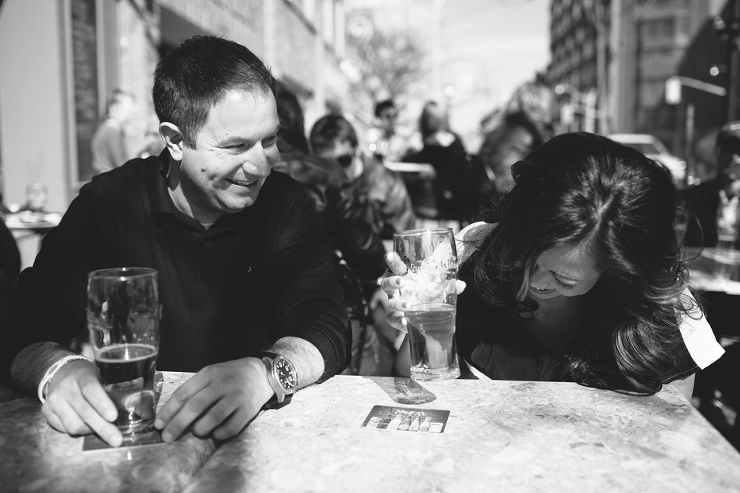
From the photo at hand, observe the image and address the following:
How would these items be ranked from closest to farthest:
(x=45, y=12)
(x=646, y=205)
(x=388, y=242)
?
(x=646, y=205) < (x=388, y=242) < (x=45, y=12)

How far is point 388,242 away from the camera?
4.94 meters

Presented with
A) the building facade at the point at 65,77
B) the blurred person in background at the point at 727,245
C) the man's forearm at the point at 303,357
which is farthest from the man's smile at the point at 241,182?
the building facade at the point at 65,77

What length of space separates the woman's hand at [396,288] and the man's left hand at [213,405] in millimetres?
357

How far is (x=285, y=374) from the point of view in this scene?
149cm

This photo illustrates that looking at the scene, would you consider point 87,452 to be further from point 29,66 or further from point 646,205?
point 29,66

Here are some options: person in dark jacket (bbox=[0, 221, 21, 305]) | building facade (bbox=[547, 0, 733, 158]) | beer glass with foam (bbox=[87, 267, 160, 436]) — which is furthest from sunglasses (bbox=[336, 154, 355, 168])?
building facade (bbox=[547, 0, 733, 158])

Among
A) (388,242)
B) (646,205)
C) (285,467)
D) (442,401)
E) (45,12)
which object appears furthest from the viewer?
(45,12)

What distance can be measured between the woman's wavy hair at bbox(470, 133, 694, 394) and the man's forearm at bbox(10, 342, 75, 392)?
1.11 metres

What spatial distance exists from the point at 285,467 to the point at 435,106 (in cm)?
645

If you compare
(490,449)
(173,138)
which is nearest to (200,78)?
(173,138)

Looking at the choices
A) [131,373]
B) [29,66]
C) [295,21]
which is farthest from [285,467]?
[295,21]

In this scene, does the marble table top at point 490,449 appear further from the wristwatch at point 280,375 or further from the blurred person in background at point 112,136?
the blurred person in background at point 112,136

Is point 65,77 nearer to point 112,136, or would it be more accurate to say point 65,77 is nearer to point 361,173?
point 112,136

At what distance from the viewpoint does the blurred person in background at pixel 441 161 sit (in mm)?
6906
